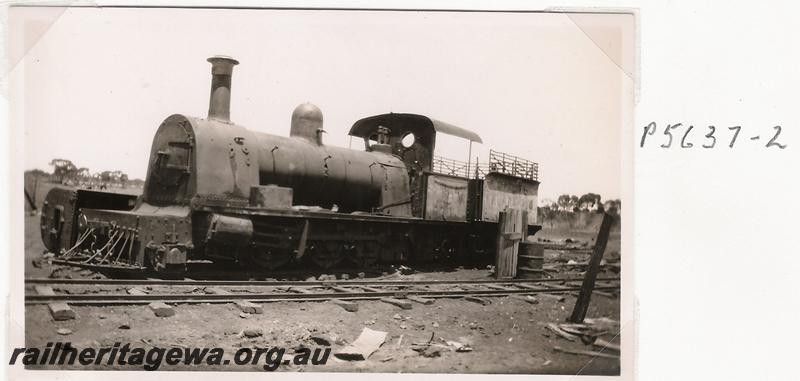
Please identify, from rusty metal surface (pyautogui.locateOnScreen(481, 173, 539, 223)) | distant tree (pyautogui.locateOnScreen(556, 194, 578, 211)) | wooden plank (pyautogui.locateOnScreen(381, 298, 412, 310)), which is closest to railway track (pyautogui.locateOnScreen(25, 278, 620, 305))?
wooden plank (pyautogui.locateOnScreen(381, 298, 412, 310))

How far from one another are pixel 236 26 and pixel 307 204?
3434 millimetres

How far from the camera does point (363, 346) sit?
5773 mm

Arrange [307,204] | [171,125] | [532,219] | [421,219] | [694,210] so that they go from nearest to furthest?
[694,210] → [171,125] → [307,204] → [421,219] → [532,219]

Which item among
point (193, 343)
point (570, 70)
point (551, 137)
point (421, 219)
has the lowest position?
point (193, 343)

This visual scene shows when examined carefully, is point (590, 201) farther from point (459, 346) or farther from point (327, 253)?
point (327, 253)

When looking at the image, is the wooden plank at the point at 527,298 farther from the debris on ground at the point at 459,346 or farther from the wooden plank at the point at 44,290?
the wooden plank at the point at 44,290

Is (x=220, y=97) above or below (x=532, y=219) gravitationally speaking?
above

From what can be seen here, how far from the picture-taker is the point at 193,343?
5.54 meters

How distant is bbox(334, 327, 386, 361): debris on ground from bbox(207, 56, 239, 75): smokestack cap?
11.1 ft

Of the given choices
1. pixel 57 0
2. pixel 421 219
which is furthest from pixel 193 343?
pixel 421 219

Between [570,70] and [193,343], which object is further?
[570,70]

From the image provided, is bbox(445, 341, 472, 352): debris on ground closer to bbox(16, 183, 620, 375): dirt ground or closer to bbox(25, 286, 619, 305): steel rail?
bbox(16, 183, 620, 375): dirt ground

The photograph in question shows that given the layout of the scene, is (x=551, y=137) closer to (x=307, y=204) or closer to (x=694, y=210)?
(x=694, y=210)

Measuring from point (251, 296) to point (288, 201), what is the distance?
1620mm
